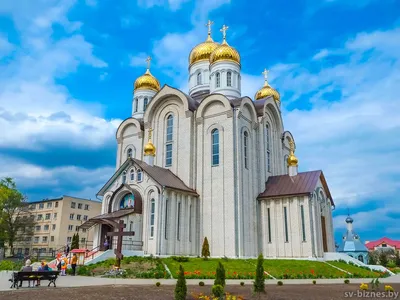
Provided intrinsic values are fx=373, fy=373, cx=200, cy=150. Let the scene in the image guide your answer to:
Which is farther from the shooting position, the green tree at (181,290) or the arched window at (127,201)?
the arched window at (127,201)

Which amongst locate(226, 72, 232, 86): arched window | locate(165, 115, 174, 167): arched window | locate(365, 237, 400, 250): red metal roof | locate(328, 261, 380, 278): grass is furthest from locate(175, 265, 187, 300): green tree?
locate(365, 237, 400, 250): red metal roof

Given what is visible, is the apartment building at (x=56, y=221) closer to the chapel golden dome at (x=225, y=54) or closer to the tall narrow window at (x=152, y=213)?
the tall narrow window at (x=152, y=213)

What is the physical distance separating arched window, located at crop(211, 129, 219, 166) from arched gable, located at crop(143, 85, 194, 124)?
2.66 metres

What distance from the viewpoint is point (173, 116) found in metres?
27.6

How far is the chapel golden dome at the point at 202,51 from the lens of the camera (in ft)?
108

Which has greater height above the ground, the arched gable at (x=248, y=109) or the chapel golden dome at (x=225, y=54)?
the chapel golden dome at (x=225, y=54)

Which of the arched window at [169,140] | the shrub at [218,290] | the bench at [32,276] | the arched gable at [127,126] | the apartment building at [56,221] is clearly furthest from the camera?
the apartment building at [56,221]

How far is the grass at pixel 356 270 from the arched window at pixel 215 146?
934 cm

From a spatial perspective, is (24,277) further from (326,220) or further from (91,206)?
(91,206)

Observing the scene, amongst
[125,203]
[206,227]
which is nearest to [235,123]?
[206,227]

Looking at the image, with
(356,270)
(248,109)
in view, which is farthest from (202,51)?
(356,270)

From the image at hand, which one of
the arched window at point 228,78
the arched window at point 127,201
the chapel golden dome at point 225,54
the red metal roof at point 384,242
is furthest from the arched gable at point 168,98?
the red metal roof at point 384,242

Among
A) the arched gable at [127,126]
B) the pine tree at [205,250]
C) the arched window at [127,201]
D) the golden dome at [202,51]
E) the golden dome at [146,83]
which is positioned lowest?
the pine tree at [205,250]

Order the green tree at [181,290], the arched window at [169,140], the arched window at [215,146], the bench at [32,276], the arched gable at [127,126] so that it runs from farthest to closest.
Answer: the arched gable at [127,126], the arched window at [169,140], the arched window at [215,146], the bench at [32,276], the green tree at [181,290]
